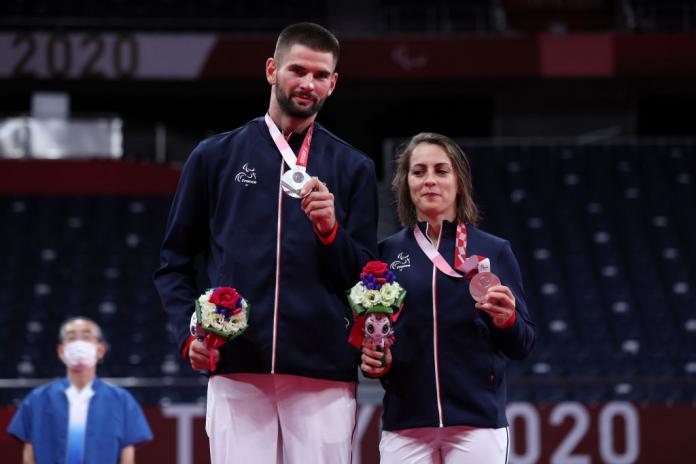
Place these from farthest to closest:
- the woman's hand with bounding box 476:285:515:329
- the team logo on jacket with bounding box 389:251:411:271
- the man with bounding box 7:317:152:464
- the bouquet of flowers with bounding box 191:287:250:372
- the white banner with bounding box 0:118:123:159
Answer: the white banner with bounding box 0:118:123:159, the man with bounding box 7:317:152:464, the team logo on jacket with bounding box 389:251:411:271, the woman's hand with bounding box 476:285:515:329, the bouquet of flowers with bounding box 191:287:250:372

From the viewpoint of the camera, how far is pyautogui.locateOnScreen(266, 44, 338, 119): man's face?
274cm

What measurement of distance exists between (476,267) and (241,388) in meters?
0.91

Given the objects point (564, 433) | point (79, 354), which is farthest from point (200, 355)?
point (564, 433)

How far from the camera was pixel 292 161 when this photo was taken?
2.76 metres

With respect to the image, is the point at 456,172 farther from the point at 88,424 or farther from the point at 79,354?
the point at 88,424

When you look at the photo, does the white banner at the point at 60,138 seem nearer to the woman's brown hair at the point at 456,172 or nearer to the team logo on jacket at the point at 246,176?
the woman's brown hair at the point at 456,172

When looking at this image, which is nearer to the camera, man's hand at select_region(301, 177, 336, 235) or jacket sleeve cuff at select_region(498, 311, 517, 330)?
man's hand at select_region(301, 177, 336, 235)

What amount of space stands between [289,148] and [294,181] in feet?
0.74

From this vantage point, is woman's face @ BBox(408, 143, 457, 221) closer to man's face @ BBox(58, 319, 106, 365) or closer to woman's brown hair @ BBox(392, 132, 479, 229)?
woman's brown hair @ BBox(392, 132, 479, 229)

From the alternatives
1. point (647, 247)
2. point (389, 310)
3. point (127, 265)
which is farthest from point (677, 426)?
point (127, 265)

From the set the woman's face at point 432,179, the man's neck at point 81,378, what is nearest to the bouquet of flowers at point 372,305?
the woman's face at point 432,179

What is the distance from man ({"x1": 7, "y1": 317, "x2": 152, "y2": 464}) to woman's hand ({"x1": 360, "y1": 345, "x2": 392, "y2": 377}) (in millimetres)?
3907

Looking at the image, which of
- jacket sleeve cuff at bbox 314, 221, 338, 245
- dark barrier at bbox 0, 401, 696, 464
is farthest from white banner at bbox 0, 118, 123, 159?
jacket sleeve cuff at bbox 314, 221, 338, 245

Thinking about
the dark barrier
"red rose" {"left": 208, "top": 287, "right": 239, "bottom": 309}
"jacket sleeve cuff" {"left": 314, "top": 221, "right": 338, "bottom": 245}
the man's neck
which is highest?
"jacket sleeve cuff" {"left": 314, "top": 221, "right": 338, "bottom": 245}
